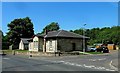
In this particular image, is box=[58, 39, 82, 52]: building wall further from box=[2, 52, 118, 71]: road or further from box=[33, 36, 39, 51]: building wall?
box=[2, 52, 118, 71]: road

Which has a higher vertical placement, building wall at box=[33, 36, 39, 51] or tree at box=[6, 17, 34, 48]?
tree at box=[6, 17, 34, 48]

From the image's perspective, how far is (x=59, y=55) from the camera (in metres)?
47.2

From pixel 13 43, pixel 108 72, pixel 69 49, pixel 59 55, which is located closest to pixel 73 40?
pixel 69 49

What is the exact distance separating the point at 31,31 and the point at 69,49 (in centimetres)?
5094

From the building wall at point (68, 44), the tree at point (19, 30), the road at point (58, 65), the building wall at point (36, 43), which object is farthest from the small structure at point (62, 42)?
the tree at point (19, 30)

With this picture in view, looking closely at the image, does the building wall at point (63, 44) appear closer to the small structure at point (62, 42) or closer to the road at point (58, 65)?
the small structure at point (62, 42)

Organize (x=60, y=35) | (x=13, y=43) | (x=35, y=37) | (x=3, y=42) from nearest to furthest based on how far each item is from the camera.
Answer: (x=60, y=35), (x=35, y=37), (x=13, y=43), (x=3, y=42)

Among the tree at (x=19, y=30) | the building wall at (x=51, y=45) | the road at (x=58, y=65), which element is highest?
the tree at (x=19, y=30)

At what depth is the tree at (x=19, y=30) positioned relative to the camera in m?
101

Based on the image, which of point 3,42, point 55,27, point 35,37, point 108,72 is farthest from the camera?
point 55,27

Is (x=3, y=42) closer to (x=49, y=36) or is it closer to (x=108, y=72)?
(x=49, y=36)

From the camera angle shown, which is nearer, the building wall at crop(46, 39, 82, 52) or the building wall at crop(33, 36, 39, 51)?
the building wall at crop(46, 39, 82, 52)

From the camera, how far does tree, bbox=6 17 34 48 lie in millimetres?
100562

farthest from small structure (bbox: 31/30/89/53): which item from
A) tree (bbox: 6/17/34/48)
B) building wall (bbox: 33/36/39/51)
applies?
tree (bbox: 6/17/34/48)
